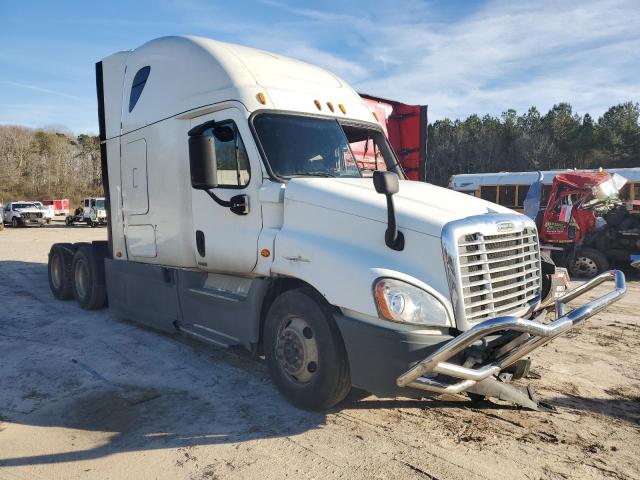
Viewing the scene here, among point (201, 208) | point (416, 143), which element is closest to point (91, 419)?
point (201, 208)

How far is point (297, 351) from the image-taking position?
4.28 meters

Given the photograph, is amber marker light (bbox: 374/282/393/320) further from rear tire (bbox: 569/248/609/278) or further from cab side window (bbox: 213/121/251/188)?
rear tire (bbox: 569/248/609/278)

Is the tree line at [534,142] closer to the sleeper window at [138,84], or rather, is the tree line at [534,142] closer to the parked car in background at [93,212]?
the parked car in background at [93,212]

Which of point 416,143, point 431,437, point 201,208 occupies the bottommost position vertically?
point 431,437

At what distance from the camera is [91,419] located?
4184 millimetres

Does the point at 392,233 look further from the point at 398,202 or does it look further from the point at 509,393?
the point at 509,393

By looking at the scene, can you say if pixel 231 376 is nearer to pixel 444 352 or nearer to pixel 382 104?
pixel 444 352

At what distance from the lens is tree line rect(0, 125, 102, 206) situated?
221 feet

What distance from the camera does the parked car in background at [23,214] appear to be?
110ft

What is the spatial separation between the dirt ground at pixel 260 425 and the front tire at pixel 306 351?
20 centimetres

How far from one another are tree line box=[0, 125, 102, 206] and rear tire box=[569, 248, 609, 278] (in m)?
64.8

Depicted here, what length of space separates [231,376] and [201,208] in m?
1.77

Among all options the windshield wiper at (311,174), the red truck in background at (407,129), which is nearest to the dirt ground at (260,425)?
the windshield wiper at (311,174)

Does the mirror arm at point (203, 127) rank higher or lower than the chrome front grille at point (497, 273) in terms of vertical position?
higher
